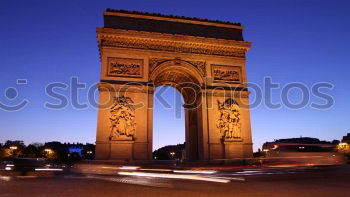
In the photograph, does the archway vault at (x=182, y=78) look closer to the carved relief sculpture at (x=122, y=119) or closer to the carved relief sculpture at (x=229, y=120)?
the carved relief sculpture at (x=229, y=120)

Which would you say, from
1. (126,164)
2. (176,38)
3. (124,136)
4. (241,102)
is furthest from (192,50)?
(126,164)

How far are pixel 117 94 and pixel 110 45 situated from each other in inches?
133

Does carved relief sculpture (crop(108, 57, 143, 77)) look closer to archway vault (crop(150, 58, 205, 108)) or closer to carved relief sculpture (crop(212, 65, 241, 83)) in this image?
archway vault (crop(150, 58, 205, 108))

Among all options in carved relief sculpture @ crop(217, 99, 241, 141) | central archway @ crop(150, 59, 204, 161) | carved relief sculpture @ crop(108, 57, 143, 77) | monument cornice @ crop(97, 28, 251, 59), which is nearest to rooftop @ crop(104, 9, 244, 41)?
monument cornice @ crop(97, 28, 251, 59)

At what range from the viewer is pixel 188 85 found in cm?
2152

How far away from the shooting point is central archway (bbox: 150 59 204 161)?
19.6 meters

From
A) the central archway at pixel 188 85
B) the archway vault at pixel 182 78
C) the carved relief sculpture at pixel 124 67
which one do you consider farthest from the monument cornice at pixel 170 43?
the central archway at pixel 188 85

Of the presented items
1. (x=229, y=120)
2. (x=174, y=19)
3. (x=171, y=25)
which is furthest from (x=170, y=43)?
(x=229, y=120)

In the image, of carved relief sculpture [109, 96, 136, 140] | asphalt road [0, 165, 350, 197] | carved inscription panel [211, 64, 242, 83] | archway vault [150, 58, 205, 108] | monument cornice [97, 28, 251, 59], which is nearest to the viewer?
asphalt road [0, 165, 350, 197]

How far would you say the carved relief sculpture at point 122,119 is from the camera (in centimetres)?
1705

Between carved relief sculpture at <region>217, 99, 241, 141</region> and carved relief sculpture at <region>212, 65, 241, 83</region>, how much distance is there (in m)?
1.70

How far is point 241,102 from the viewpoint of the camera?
19906 millimetres

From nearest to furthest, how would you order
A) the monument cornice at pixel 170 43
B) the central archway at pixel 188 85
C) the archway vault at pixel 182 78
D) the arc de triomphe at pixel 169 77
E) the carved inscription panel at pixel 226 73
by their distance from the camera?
the arc de triomphe at pixel 169 77
the monument cornice at pixel 170 43
the archway vault at pixel 182 78
the central archway at pixel 188 85
the carved inscription panel at pixel 226 73

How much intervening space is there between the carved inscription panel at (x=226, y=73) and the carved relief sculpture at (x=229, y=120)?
1.67m
